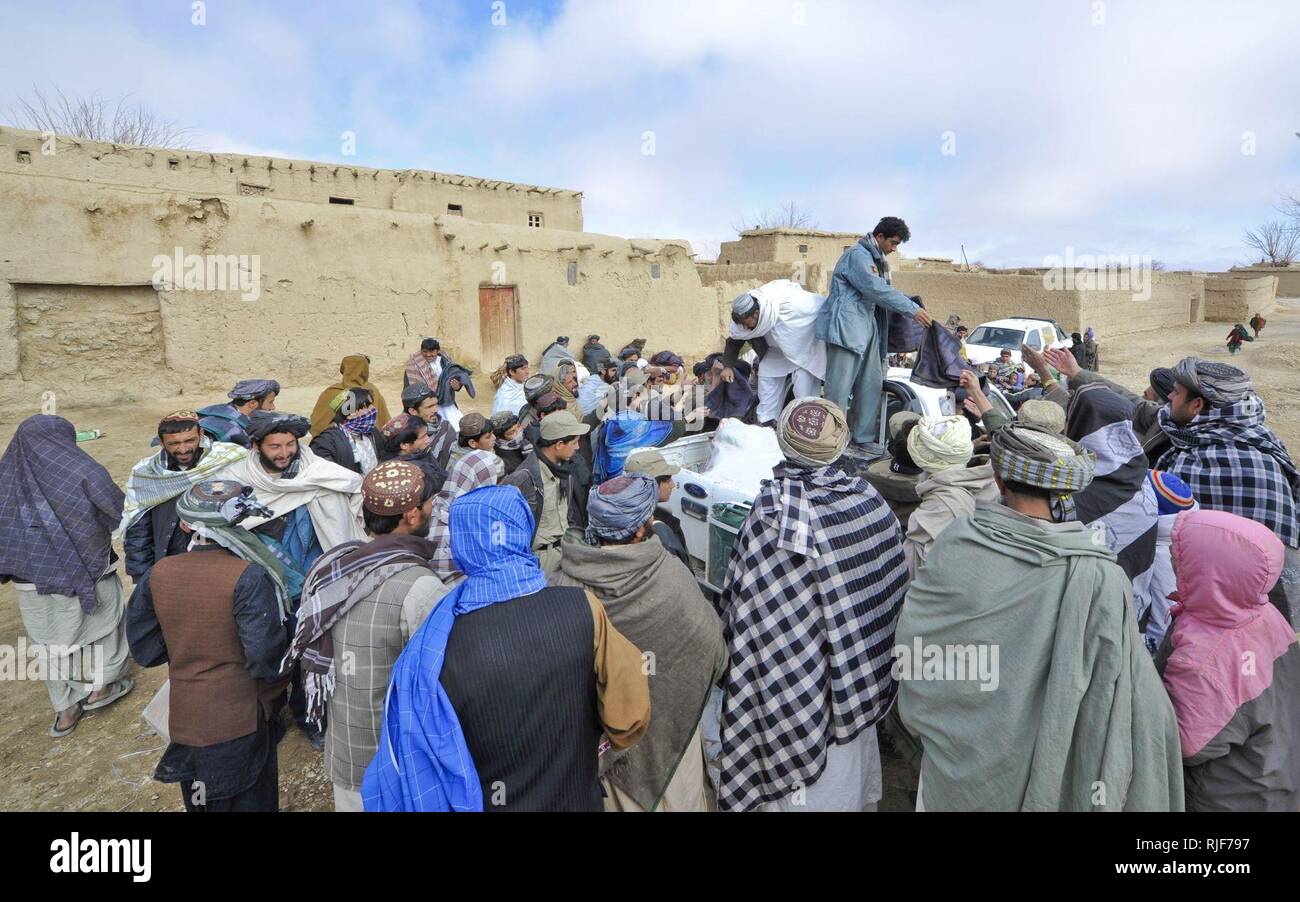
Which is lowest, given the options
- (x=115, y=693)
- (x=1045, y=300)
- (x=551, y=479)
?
(x=115, y=693)

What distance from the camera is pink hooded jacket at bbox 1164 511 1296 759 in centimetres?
199

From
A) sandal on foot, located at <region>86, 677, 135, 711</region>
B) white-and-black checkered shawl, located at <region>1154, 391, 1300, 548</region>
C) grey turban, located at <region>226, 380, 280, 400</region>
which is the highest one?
grey turban, located at <region>226, 380, 280, 400</region>

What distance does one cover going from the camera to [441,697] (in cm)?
181

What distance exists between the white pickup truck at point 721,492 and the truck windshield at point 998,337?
13583mm

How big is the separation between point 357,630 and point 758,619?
1346 mm

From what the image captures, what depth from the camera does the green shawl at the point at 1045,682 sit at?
6.05ft

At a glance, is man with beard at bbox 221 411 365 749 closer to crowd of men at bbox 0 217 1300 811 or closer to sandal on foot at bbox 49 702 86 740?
crowd of men at bbox 0 217 1300 811

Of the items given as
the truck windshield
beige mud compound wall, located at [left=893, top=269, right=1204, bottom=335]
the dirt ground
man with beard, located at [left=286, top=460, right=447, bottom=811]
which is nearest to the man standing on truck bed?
the dirt ground

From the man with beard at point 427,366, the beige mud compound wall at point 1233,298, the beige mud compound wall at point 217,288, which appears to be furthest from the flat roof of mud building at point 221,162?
the beige mud compound wall at point 1233,298

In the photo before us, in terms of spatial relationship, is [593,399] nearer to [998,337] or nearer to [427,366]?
[427,366]

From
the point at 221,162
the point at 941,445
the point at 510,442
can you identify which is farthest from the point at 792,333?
the point at 221,162

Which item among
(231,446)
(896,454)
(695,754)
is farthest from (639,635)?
(231,446)

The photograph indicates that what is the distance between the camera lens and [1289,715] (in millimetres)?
2064
